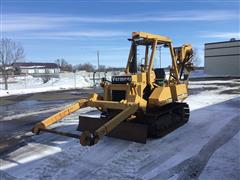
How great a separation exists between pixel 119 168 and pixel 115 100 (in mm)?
2426

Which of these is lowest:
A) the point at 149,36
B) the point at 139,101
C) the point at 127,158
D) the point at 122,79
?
the point at 127,158

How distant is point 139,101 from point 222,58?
53.8 m

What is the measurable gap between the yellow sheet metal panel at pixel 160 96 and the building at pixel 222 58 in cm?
5057

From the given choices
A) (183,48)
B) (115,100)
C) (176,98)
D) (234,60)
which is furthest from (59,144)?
(234,60)

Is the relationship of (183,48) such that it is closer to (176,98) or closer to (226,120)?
(176,98)

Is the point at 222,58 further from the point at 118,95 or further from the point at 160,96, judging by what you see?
the point at 118,95

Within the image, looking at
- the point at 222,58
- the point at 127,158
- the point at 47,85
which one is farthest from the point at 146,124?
the point at 222,58

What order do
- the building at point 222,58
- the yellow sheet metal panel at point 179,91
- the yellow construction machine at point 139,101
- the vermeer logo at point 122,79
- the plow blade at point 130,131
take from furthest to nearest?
the building at point 222,58 → the yellow sheet metal panel at point 179,91 → the vermeer logo at point 122,79 → the yellow construction machine at point 139,101 → the plow blade at point 130,131

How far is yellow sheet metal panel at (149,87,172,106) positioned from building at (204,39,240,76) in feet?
166

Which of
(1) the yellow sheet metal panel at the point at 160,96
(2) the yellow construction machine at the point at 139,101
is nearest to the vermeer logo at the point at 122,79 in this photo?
(2) the yellow construction machine at the point at 139,101

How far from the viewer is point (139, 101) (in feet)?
25.9

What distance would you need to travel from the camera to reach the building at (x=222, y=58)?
55.8 metres

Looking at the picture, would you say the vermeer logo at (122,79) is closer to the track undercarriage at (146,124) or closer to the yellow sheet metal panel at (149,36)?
the track undercarriage at (146,124)

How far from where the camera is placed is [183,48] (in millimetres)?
10617
